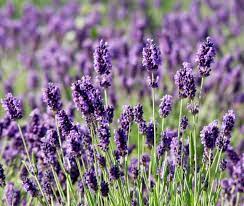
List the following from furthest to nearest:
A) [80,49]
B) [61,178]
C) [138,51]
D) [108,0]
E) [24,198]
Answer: [108,0] → [80,49] → [138,51] → [24,198] → [61,178]

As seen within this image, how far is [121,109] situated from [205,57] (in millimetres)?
3191

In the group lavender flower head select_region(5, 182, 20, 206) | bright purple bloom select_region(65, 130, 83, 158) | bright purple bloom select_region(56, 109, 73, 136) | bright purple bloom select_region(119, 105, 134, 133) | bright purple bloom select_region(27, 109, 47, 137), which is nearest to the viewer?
bright purple bloom select_region(65, 130, 83, 158)

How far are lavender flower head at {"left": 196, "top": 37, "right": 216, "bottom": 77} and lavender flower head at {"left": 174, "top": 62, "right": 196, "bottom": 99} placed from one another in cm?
9

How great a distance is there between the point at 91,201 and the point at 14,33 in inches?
269

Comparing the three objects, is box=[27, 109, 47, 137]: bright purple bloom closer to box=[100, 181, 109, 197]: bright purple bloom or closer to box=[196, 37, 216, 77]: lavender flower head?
box=[100, 181, 109, 197]: bright purple bloom

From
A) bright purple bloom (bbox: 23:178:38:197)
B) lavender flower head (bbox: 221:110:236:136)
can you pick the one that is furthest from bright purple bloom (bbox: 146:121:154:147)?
bright purple bloom (bbox: 23:178:38:197)

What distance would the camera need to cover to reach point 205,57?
Answer: 3225 millimetres

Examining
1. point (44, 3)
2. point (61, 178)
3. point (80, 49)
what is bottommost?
point (61, 178)

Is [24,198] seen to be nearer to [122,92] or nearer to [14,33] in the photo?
[122,92]

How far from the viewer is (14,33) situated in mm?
9680

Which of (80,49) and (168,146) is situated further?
(80,49)

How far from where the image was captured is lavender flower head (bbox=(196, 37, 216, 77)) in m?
3.22

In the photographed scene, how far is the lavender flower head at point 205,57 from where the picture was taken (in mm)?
3221

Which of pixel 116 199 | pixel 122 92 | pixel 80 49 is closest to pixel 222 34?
pixel 80 49
